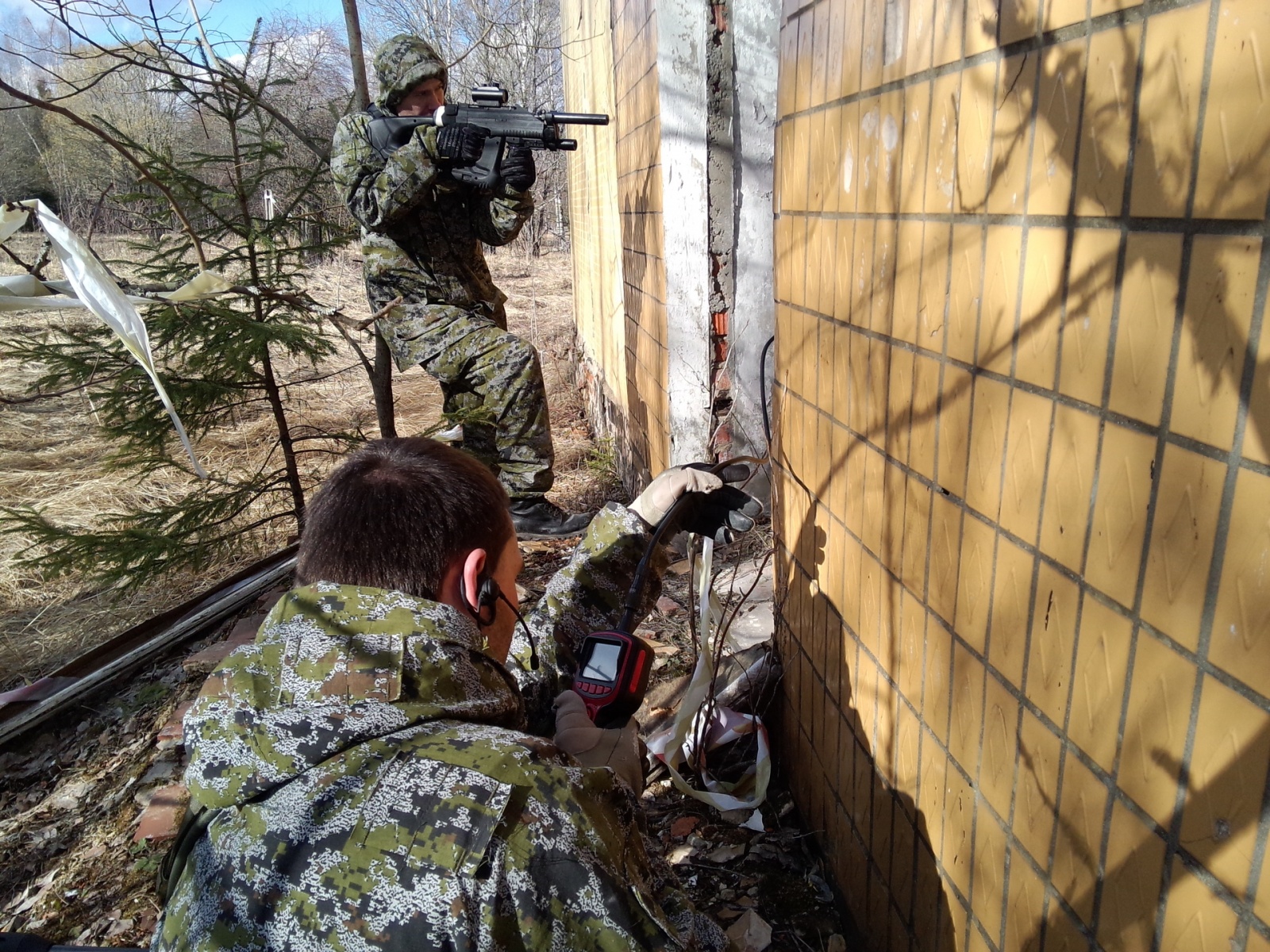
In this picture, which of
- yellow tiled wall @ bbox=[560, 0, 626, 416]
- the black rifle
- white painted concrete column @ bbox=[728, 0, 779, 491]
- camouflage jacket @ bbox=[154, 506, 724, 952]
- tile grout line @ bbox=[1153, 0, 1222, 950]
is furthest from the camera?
yellow tiled wall @ bbox=[560, 0, 626, 416]

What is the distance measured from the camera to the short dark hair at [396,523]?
121cm

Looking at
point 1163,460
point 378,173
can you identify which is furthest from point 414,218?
point 1163,460

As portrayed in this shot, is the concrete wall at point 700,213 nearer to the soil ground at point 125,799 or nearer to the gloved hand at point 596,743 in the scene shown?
the soil ground at point 125,799

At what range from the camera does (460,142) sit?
3953mm

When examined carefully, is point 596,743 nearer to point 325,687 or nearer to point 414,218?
point 325,687

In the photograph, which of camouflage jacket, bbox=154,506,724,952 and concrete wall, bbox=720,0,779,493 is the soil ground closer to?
concrete wall, bbox=720,0,779,493

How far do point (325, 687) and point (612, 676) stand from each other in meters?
0.77

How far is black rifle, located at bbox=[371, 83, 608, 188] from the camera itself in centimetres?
402

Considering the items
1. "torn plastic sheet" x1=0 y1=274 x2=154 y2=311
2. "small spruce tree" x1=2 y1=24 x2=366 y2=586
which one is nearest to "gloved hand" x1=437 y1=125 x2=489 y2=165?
"small spruce tree" x1=2 y1=24 x2=366 y2=586

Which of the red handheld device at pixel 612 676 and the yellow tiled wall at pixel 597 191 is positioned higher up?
the yellow tiled wall at pixel 597 191

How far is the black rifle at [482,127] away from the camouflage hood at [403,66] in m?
0.15

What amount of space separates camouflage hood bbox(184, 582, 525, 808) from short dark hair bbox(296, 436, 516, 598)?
48mm

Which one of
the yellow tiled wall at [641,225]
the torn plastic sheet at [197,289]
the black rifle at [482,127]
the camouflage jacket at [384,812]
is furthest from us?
the black rifle at [482,127]

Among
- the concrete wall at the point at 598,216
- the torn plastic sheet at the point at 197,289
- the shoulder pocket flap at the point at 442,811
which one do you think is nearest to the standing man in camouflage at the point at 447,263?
the concrete wall at the point at 598,216
